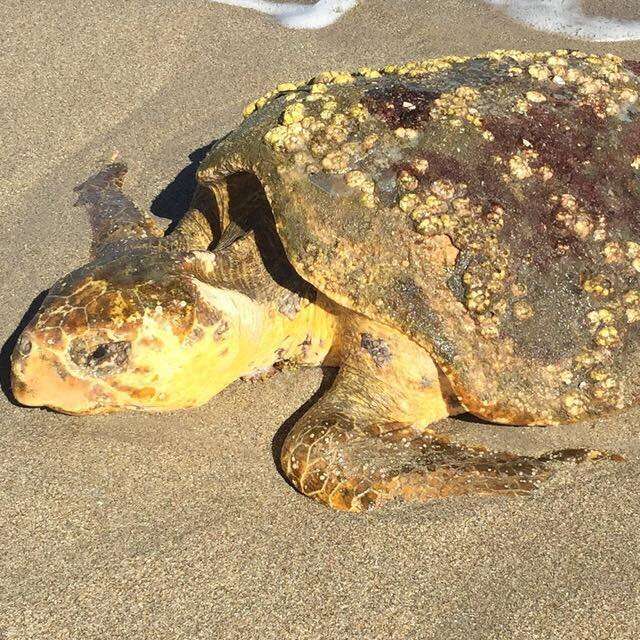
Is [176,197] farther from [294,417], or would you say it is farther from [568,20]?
[568,20]

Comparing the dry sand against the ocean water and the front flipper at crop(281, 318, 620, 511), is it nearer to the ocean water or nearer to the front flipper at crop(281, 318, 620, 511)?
the front flipper at crop(281, 318, 620, 511)

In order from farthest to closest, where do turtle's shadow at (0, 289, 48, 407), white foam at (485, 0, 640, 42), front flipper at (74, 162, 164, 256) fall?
white foam at (485, 0, 640, 42)
front flipper at (74, 162, 164, 256)
turtle's shadow at (0, 289, 48, 407)

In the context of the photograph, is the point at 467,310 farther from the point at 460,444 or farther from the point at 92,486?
the point at 92,486

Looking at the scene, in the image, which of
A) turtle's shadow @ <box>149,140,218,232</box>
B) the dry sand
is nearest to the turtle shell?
the dry sand

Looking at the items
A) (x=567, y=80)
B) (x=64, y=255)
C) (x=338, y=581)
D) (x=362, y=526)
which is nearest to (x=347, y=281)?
(x=362, y=526)

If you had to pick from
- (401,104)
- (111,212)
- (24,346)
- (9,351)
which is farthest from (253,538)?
(111,212)

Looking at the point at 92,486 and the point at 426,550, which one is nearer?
the point at 426,550
